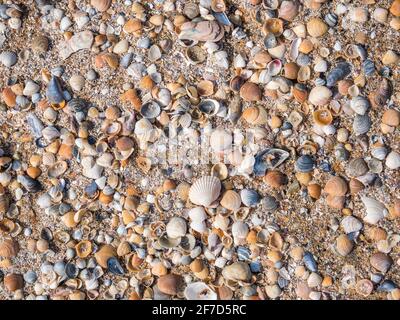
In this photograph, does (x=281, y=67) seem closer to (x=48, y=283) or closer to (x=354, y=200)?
(x=354, y=200)

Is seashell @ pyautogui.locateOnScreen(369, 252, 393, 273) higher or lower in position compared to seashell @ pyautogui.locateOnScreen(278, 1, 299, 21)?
lower

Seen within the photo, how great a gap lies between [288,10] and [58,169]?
1.10 m

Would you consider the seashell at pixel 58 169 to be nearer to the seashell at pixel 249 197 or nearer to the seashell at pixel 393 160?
the seashell at pixel 249 197

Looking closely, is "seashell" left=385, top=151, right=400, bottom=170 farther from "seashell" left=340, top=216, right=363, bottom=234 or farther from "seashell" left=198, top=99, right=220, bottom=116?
"seashell" left=198, top=99, right=220, bottom=116

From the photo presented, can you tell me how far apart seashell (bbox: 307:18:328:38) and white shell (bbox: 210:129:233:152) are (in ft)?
1.69

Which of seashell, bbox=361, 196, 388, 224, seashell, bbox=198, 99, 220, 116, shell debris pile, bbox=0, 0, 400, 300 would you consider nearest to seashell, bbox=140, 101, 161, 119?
shell debris pile, bbox=0, 0, 400, 300

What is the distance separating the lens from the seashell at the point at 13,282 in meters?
1.96

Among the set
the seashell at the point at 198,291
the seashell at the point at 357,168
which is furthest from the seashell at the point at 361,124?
the seashell at the point at 198,291

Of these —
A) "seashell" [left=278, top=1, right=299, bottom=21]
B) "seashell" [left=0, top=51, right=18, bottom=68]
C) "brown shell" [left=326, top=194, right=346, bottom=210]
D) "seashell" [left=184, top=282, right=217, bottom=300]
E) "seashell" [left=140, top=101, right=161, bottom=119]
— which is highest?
"seashell" [left=278, top=1, right=299, bottom=21]

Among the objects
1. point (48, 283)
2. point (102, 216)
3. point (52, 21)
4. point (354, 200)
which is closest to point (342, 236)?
point (354, 200)

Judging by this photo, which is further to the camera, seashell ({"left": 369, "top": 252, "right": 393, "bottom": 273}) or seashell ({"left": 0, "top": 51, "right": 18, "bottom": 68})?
seashell ({"left": 0, "top": 51, "right": 18, "bottom": 68})

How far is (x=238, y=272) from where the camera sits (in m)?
1.91

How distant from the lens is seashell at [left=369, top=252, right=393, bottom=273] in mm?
1903

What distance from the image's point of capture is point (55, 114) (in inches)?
79.4
